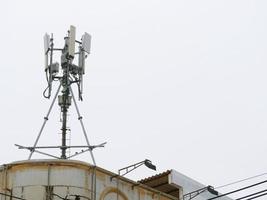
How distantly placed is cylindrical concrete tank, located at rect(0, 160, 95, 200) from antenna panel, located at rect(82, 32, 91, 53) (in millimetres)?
7582

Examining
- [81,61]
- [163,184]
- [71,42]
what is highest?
[71,42]

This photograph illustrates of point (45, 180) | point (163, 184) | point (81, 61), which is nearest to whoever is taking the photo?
point (45, 180)

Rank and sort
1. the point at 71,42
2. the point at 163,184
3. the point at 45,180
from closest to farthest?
the point at 45,180
the point at 71,42
the point at 163,184

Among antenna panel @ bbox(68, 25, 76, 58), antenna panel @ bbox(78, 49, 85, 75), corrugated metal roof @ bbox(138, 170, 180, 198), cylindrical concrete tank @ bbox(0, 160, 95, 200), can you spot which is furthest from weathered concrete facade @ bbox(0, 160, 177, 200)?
corrugated metal roof @ bbox(138, 170, 180, 198)

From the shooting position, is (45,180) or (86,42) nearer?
(45,180)

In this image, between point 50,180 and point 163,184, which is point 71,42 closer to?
point 50,180

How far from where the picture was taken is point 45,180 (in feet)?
111

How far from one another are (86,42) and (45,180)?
29.8 ft

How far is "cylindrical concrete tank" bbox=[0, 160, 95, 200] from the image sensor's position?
111 feet

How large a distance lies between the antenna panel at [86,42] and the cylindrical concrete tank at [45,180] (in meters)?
7.58

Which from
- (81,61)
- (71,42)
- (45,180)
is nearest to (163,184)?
(81,61)

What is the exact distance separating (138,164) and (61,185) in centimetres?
570

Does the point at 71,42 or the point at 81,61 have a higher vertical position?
the point at 71,42

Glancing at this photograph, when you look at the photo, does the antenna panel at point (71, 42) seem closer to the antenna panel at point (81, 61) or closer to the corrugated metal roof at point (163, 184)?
the antenna panel at point (81, 61)
